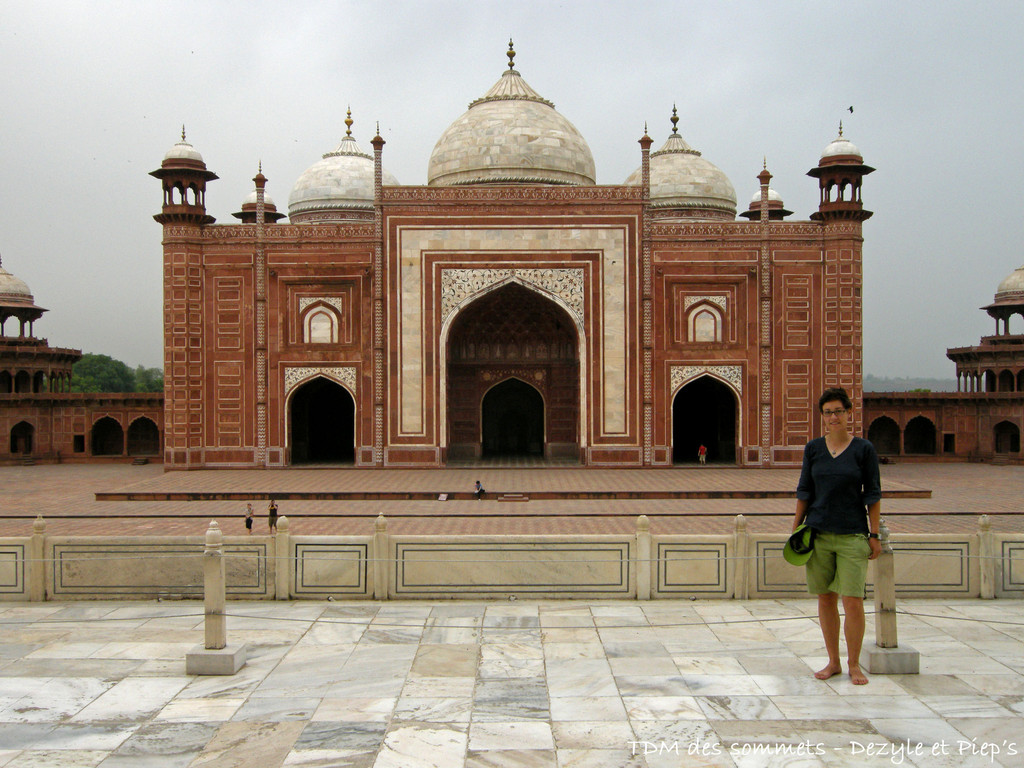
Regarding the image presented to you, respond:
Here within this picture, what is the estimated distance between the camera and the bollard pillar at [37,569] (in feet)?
22.9

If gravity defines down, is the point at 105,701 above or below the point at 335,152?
below

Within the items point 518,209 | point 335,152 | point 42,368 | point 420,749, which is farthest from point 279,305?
point 420,749

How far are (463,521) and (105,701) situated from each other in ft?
24.7

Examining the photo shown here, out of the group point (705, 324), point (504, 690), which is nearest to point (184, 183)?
point (705, 324)

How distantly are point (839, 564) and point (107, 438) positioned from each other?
74.3ft

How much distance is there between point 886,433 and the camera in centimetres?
2255

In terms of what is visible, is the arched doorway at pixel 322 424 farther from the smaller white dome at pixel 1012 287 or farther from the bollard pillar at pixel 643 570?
the smaller white dome at pixel 1012 287

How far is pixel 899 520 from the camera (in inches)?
467

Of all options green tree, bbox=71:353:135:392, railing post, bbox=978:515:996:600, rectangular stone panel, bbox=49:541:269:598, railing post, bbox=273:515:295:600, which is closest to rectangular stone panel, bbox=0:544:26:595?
rectangular stone panel, bbox=49:541:269:598

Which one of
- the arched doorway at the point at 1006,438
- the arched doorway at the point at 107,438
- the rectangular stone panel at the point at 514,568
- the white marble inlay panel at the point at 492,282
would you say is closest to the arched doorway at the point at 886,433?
the arched doorway at the point at 1006,438

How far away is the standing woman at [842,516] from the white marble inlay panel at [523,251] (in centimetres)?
1309

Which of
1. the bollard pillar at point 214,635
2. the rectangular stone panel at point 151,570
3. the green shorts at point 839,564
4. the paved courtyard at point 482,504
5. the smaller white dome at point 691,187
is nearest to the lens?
the green shorts at point 839,564

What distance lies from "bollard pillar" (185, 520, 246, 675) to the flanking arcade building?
1261 centimetres

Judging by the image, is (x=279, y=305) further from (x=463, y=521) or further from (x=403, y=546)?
(x=403, y=546)
